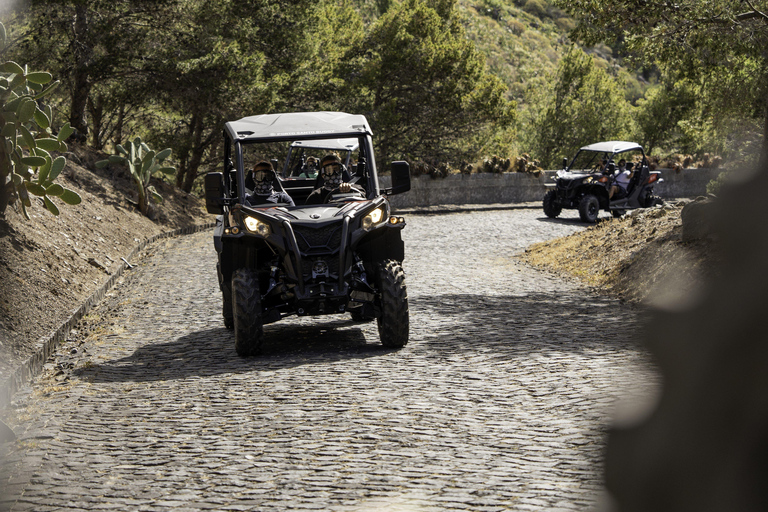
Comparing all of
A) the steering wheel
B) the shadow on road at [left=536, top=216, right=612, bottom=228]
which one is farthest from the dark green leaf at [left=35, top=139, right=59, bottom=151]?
the shadow on road at [left=536, top=216, right=612, bottom=228]

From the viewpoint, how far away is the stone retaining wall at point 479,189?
33.3 m

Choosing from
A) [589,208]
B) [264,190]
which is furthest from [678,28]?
[589,208]

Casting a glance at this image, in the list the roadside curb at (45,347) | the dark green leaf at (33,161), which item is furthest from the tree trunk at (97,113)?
the dark green leaf at (33,161)

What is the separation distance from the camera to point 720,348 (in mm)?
1057

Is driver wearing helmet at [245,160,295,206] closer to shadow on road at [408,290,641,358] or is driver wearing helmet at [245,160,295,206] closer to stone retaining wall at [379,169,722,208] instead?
shadow on road at [408,290,641,358]

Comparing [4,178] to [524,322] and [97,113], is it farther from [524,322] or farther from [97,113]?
[97,113]

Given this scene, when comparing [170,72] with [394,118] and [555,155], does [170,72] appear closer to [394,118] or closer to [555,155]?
[394,118]

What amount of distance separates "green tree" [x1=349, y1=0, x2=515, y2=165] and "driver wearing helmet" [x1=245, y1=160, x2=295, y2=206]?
26.3 m

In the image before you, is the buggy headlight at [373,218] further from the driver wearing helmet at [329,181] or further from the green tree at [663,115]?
the green tree at [663,115]

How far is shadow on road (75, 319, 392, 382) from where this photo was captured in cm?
798

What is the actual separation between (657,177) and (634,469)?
26254 millimetres

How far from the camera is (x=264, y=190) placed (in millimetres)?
9305

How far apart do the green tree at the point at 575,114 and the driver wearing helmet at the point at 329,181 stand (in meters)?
40.7

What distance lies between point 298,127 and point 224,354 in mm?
2571
